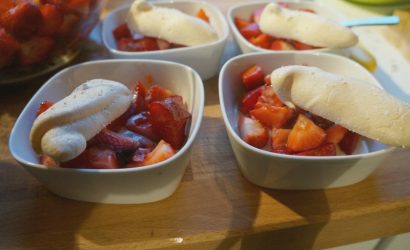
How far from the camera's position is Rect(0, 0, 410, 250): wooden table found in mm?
590

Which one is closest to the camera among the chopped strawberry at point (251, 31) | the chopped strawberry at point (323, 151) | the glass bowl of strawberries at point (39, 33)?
the chopped strawberry at point (323, 151)

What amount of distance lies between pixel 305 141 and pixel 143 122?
29 centimetres

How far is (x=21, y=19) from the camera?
740 millimetres

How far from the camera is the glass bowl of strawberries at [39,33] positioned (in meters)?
0.74

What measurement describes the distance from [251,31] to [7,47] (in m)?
0.56

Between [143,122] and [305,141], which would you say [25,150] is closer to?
[143,122]

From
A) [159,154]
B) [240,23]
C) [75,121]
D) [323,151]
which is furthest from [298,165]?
[240,23]

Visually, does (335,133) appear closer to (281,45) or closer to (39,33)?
(281,45)

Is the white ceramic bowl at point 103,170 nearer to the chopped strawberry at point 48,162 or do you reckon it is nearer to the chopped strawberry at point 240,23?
the chopped strawberry at point 48,162

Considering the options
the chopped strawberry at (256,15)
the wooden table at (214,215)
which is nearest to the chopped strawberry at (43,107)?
the wooden table at (214,215)

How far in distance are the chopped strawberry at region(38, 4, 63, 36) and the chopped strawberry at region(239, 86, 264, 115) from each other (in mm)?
429

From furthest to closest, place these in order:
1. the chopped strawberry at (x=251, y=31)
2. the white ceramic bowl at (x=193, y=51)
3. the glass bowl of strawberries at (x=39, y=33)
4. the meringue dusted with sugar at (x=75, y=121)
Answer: the chopped strawberry at (x=251, y=31)
the white ceramic bowl at (x=193, y=51)
the glass bowl of strawberries at (x=39, y=33)
the meringue dusted with sugar at (x=75, y=121)

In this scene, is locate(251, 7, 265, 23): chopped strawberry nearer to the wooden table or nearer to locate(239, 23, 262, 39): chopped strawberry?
locate(239, 23, 262, 39): chopped strawberry

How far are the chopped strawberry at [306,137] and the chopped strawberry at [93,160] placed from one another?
1.00ft
